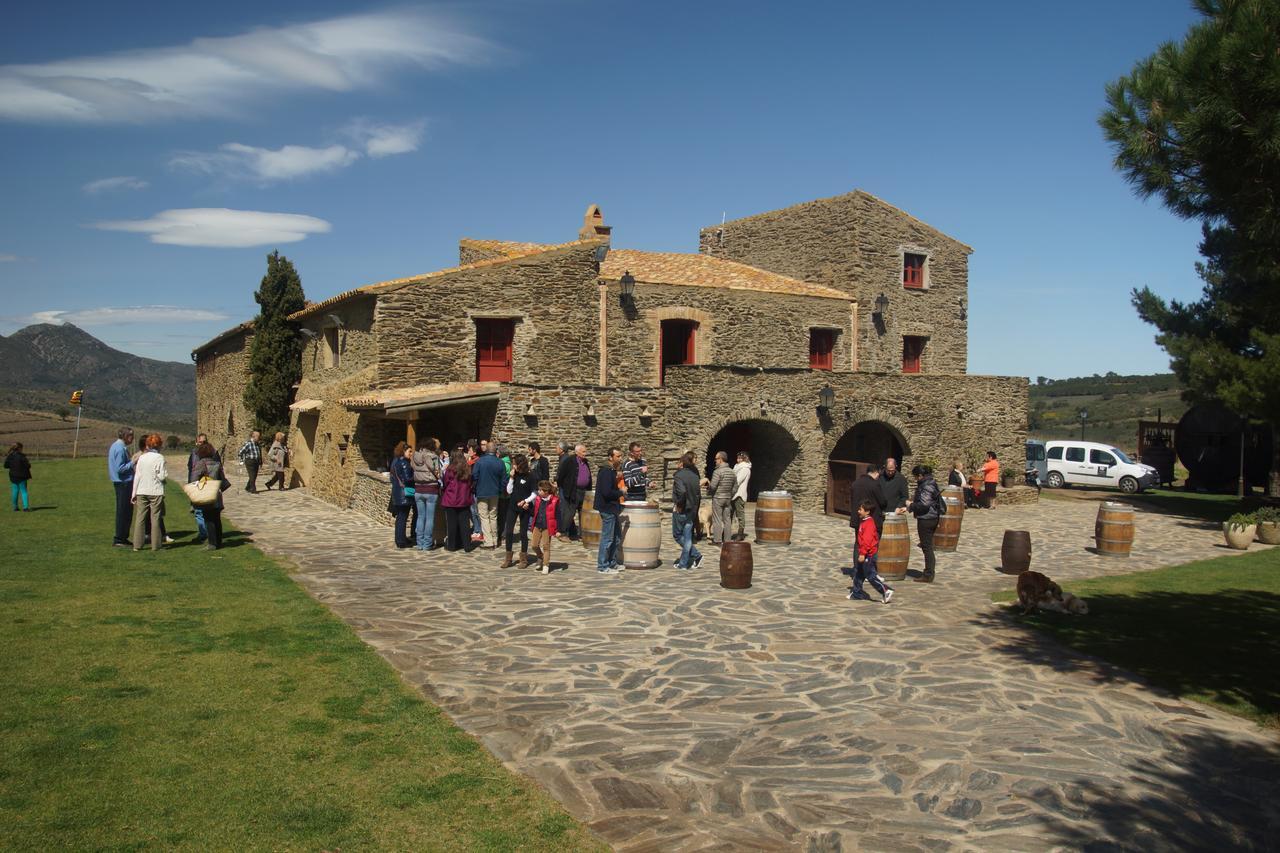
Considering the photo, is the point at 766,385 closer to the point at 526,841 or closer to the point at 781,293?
the point at 781,293

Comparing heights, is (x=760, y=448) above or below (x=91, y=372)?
below

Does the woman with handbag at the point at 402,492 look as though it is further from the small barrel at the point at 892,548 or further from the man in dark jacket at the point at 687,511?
the small barrel at the point at 892,548

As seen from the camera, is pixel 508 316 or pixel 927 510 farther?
pixel 508 316

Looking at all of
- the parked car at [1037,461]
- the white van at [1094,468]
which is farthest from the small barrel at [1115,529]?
the parked car at [1037,461]

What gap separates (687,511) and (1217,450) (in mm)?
24727

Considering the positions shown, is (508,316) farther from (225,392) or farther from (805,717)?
(225,392)

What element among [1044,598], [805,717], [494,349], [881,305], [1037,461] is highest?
[881,305]

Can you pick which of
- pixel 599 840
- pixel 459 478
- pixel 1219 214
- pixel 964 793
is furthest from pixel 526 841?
pixel 459 478

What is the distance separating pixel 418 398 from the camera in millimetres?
16812

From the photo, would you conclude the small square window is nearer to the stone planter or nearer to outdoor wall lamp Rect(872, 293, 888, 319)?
outdoor wall lamp Rect(872, 293, 888, 319)

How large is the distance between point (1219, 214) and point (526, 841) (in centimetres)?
707

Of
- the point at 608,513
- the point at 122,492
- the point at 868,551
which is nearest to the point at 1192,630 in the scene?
the point at 868,551

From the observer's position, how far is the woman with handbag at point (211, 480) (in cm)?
1241

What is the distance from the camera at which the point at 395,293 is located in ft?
61.7
